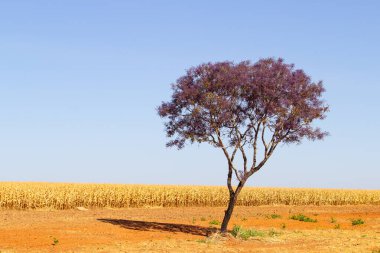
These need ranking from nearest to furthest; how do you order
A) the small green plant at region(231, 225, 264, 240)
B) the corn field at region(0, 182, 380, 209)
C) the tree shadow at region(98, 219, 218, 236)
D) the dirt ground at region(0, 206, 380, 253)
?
1. the dirt ground at region(0, 206, 380, 253)
2. the small green plant at region(231, 225, 264, 240)
3. the tree shadow at region(98, 219, 218, 236)
4. the corn field at region(0, 182, 380, 209)

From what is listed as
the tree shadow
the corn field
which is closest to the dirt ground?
the tree shadow

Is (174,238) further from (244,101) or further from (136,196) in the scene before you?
(136,196)

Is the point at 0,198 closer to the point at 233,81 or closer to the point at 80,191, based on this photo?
the point at 80,191

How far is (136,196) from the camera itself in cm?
5478

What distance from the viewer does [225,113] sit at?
2941 cm

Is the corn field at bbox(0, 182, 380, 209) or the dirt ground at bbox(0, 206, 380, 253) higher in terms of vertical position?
the corn field at bbox(0, 182, 380, 209)

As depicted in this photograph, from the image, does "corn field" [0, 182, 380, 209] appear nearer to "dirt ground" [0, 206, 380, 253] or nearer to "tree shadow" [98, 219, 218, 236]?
"dirt ground" [0, 206, 380, 253]

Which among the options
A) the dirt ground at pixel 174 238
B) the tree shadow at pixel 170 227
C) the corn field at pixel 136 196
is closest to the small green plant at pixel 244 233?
the dirt ground at pixel 174 238

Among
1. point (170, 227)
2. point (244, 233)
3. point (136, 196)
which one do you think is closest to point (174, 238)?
point (244, 233)

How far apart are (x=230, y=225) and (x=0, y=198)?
21.6 metres

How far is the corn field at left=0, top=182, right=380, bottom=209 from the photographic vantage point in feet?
158

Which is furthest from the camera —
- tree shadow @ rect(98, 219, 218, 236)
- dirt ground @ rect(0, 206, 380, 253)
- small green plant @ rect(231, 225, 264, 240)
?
tree shadow @ rect(98, 219, 218, 236)

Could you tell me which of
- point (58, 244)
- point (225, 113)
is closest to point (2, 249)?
point (58, 244)

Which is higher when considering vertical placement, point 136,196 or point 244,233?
point 136,196
